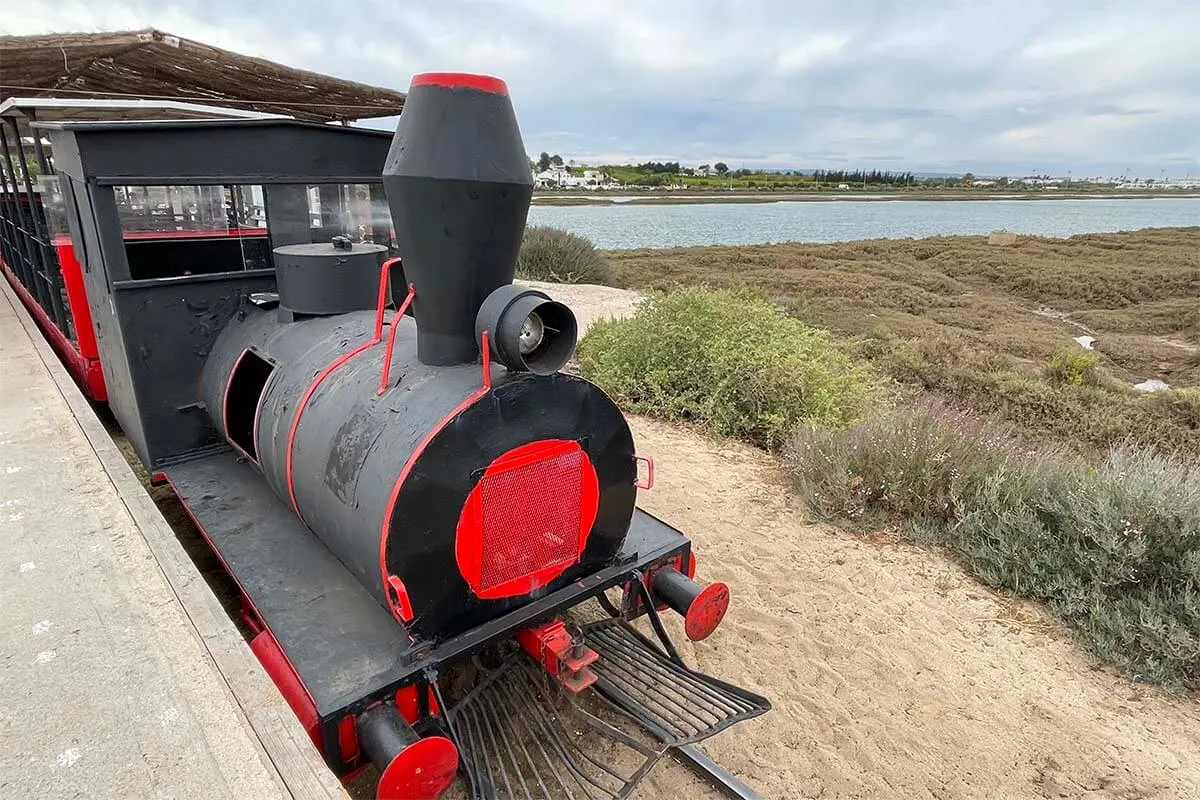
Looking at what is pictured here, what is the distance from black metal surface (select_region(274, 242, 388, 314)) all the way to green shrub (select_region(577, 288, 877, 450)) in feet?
13.6

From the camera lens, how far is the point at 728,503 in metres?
5.54

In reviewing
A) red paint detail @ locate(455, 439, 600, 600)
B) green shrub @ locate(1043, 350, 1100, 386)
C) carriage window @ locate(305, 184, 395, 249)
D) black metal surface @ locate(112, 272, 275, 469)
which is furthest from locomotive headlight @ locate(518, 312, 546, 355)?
green shrub @ locate(1043, 350, 1100, 386)

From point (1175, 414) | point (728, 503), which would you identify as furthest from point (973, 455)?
point (1175, 414)

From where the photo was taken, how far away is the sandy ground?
311 cm

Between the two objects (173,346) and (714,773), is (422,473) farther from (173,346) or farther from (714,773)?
(173,346)

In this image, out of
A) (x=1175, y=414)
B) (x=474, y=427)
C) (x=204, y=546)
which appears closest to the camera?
(x=474, y=427)

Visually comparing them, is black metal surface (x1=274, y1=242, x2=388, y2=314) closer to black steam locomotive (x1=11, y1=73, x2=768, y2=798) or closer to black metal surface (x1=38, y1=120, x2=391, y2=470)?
black steam locomotive (x1=11, y1=73, x2=768, y2=798)

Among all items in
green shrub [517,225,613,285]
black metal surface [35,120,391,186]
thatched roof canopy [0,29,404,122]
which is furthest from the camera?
green shrub [517,225,613,285]

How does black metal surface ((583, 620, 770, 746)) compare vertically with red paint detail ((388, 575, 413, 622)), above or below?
below

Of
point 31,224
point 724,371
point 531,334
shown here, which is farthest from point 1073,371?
point 31,224

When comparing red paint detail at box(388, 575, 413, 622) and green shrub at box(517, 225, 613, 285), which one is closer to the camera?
red paint detail at box(388, 575, 413, 622)

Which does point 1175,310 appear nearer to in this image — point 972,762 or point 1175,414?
point 1175,414

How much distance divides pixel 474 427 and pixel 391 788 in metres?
1.19

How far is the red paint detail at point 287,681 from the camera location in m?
2.33
